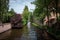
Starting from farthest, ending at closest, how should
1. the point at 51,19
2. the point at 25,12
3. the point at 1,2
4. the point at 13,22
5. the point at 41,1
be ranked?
1. the point at 25,12
2. the point at 13,22
3. the point at 51,19
4. the point at 41,1
5. the point at 1,2

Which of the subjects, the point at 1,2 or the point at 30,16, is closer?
the point at 1,2

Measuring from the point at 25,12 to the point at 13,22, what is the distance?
79.7 ft

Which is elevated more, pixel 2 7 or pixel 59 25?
pixel 2 7

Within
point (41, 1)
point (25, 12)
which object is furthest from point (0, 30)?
point (25, 12)

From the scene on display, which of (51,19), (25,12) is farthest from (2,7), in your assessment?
(25,12)

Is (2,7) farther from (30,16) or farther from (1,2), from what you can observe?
(30,16)

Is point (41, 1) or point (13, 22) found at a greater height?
point (41, 1)

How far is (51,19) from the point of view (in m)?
37.1

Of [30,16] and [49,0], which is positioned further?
[30,16]

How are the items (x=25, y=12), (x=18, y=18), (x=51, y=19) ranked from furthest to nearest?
(x=25, y=12) < (x=18, y=18) < (x=51, y=19)

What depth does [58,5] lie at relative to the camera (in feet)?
70.9

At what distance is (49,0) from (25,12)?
4248 centimetres

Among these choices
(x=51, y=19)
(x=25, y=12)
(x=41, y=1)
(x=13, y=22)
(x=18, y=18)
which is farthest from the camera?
(x=25, y=12)

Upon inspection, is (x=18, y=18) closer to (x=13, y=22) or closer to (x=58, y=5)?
(x=13, y=22)
